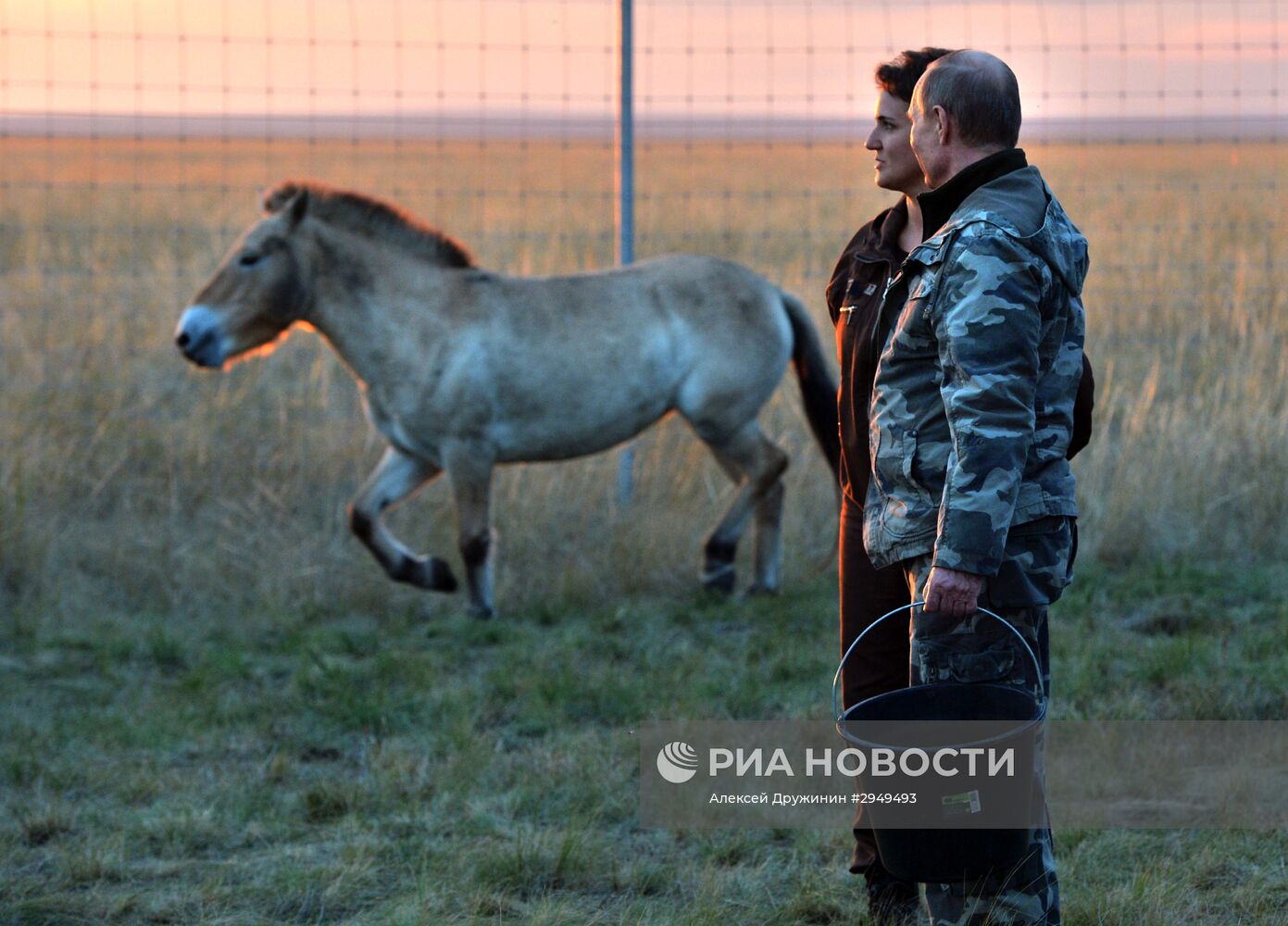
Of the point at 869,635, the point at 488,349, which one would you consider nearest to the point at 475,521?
the point at 488,349

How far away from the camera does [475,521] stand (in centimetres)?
652

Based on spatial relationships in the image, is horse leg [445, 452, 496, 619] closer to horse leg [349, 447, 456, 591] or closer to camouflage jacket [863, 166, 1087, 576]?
horse leg [349, 447, 456, 591]

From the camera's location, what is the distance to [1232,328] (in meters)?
9.45

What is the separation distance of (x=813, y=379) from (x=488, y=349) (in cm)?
153

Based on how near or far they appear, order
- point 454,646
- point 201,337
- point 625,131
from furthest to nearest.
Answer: point 625,131 < point 201,337 < point 454,646

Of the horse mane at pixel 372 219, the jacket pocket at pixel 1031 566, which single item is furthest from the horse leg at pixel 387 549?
the jacket pocket at pixel 1031 566

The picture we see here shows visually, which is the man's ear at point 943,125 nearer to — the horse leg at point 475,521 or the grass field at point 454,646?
the grass field at point 454,646

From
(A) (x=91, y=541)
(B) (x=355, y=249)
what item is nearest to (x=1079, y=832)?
(B) (x=355, y=249)

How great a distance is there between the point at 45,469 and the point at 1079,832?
18.7 feet

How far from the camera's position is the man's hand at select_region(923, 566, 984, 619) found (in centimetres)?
270

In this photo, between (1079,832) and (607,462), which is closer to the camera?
(1079,832)

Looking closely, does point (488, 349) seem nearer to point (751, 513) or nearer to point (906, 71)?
point (751, 513)

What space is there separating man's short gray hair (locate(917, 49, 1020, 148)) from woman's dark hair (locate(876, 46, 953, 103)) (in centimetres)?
51

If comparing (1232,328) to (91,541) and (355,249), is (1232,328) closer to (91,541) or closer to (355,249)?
(355,249)
